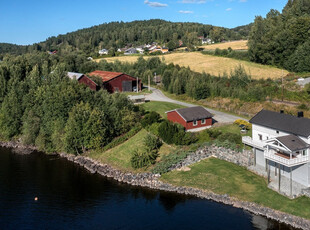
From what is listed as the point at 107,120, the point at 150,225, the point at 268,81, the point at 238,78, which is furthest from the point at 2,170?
the point at 268,81

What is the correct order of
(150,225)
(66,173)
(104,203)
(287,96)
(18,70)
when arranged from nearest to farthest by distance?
(150,225) < (104,203) < (66,173) < (287,96) < (18,70)

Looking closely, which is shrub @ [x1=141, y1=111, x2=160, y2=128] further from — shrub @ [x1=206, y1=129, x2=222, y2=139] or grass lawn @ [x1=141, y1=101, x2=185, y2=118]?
shrub @ [x1=206, y1=129, x2=222, y2=139]

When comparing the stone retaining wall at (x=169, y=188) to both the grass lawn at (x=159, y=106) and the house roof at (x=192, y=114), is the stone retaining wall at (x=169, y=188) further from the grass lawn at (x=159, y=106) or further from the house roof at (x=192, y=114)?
the grass lawn at (x=159, y=106)

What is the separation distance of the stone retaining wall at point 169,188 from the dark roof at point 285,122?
365 inches

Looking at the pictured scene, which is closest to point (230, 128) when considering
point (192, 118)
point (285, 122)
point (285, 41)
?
point (192, 118)

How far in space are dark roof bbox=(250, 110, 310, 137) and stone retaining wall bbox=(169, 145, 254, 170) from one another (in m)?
4.64

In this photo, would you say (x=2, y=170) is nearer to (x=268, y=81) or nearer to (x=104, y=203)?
(x=104, y=203)

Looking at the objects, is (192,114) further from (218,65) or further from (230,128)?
(218,65)

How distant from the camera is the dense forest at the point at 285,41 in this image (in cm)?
7581

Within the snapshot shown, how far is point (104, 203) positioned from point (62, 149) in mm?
18496

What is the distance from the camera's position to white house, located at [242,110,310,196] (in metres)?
32.7

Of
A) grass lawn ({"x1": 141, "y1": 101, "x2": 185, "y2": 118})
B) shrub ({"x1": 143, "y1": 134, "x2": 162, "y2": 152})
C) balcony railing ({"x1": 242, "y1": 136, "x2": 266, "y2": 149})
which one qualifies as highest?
grass lawn ({"x1": 141, "y1": 101, "x2": 185, "y2": 118})

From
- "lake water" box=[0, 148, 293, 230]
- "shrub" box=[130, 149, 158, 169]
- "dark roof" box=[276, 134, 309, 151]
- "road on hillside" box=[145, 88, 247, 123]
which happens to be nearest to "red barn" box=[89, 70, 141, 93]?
"road on hillside" box=[145, 88, 247, 123]

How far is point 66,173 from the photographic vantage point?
44.6 m
